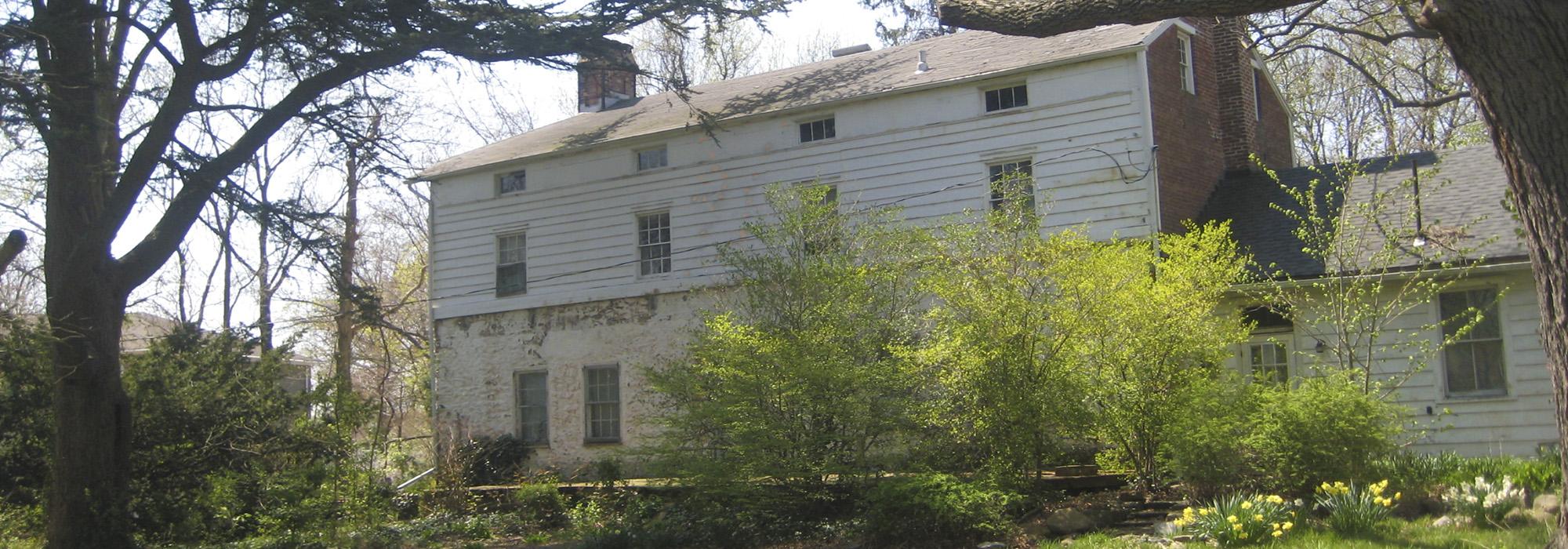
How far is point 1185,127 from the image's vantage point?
18219 millimetres

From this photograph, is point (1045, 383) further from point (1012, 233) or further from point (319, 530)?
point (319, 530)

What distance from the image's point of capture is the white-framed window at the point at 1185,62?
18598 millimetres

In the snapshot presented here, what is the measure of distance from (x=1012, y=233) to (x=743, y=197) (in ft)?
24.2

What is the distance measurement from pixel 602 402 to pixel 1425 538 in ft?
47.7

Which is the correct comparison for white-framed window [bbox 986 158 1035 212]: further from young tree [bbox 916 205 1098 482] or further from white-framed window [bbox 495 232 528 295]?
white-framed window [bbox 495 232 528 295]

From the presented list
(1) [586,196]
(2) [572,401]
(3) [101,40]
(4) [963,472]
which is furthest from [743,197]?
(3) [101,40]

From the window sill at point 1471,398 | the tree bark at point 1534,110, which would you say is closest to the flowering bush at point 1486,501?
the tree bark at point 1534,110

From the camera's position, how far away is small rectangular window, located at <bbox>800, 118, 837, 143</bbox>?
1983 cm

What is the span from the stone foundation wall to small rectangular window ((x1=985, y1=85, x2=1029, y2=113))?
212 inches

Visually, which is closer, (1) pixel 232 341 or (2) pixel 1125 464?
(2) pixel 1125 464

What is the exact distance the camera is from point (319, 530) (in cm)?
1619

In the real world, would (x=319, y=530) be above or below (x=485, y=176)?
below

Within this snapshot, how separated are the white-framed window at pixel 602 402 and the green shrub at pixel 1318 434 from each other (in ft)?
40.3

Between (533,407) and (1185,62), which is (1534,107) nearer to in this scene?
(1185,62)
